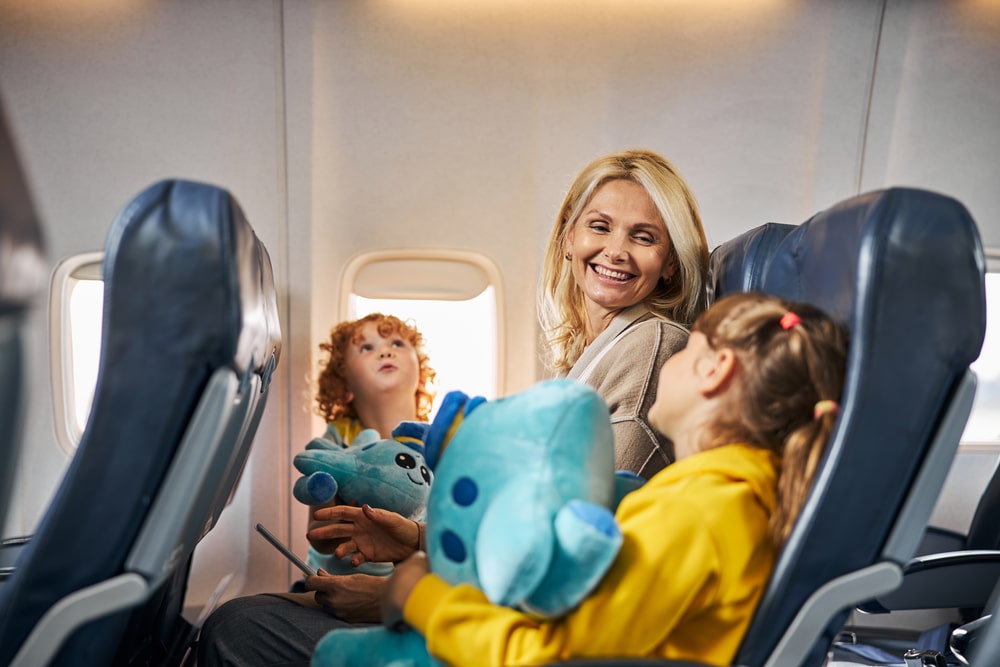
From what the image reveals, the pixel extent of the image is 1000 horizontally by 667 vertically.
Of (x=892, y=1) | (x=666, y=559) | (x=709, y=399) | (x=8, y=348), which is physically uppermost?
(x=892, y=1)

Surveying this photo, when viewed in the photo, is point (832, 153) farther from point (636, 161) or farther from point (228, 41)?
point (228, 41)

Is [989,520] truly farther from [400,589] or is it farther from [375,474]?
[400,589]

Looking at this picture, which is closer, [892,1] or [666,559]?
[666,559]

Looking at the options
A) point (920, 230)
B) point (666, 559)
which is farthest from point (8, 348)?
point (920, 230)

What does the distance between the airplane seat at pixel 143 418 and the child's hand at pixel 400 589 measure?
328 millimetres

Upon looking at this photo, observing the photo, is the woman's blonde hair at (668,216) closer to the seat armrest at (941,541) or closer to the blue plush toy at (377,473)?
the blue plush toy at (377,473)

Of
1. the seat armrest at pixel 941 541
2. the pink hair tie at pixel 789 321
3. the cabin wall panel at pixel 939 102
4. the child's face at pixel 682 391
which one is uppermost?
the cabin wall panel at pixel 939 102

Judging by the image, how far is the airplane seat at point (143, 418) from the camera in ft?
3.65

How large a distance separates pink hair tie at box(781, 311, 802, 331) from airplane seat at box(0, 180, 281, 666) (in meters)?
0.77

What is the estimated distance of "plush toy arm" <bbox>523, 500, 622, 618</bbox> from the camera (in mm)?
1066

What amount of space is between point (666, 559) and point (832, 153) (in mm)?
2943

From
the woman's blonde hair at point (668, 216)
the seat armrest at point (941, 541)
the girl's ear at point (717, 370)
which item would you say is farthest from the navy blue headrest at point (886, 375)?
the seat armrest at point (941, 541)

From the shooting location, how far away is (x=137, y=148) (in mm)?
3453

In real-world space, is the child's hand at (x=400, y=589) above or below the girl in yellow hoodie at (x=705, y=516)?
below
